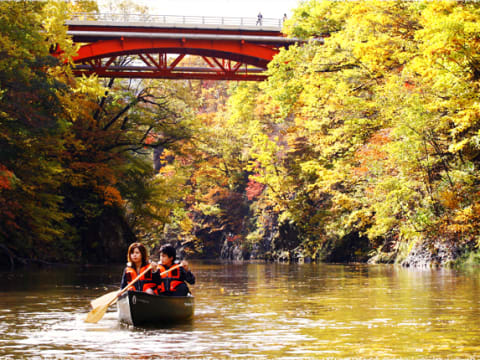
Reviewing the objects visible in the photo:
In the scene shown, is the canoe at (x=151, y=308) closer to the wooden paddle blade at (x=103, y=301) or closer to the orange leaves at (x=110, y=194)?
the wooden paddle blade at (x=103, y=301)

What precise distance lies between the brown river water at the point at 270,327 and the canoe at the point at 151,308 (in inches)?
7.3

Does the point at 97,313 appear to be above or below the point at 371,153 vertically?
below

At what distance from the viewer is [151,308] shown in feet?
35.3

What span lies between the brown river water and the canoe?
7.3 inches

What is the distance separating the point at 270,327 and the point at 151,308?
176 cm

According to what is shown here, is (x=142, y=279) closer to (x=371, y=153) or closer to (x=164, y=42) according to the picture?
(x=371, y=153)

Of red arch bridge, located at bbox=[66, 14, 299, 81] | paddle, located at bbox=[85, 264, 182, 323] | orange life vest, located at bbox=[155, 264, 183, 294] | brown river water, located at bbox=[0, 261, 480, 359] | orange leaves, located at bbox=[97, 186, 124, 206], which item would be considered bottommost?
brown river water, located at bbox=[0, 261, 480, 359]

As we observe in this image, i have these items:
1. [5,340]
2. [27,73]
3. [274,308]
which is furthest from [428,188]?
[5,340]

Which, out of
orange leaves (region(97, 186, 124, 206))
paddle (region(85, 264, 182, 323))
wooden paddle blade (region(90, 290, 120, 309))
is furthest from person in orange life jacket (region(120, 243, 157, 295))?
orange leaves (region(97, 186, 124, 206))

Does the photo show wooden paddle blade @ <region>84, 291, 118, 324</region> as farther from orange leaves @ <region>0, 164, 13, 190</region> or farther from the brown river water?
orange leaves @ <region>0, 164, 13, 190</region>

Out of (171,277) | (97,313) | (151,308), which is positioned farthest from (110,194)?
(151,308)

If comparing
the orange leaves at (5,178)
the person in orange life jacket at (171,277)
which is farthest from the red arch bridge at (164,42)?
the person in orange life jacket at (171,277)

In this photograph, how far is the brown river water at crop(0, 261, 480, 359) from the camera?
848 centimetres

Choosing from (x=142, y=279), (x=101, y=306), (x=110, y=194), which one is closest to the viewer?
(x=101, y=306)
